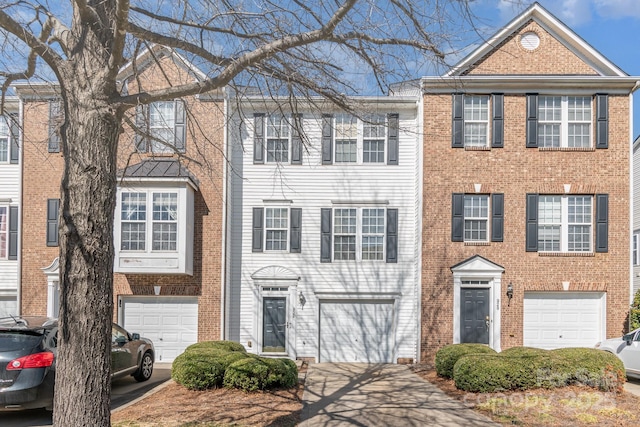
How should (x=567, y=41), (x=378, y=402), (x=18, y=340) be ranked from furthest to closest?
(x=567, y=41) < (x=378, y=402) < (x=18, y=340)

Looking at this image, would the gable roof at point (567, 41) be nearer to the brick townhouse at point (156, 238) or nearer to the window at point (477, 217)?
the window at point (477, 217)

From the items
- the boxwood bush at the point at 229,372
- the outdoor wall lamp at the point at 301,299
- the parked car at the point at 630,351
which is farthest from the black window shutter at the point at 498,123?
the boxwood bush at the point at 229,372

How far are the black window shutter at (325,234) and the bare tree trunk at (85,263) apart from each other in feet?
35.3

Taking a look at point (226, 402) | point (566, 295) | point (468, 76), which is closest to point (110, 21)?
point (226, 402)

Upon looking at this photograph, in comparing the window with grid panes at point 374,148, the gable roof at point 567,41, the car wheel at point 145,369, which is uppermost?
the gable roof at point 567,41

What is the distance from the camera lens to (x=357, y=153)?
1620 centimetres

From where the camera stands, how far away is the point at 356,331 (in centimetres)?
1588

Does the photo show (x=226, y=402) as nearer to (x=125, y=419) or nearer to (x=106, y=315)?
(x=125, y=419)

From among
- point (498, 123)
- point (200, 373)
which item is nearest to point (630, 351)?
point (498, 123)

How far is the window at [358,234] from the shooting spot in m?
15.9

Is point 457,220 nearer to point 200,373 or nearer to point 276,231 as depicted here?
point 276,231

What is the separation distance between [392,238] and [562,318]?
5499 millimetres

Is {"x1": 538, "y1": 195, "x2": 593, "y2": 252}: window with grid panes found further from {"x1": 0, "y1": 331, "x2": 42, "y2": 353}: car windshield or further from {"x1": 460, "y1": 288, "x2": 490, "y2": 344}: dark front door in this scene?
{"x1": 0, "y1": 331, "x2": 42, "y2": 353}: car windshield

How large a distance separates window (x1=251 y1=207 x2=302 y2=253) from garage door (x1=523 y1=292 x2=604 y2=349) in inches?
281
